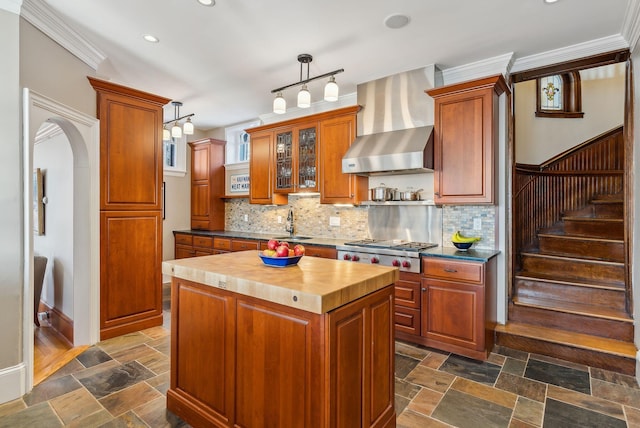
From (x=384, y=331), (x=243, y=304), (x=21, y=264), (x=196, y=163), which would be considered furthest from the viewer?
(x=196, y=163)

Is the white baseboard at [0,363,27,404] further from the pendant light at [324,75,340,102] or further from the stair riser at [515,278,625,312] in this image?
the stair riser at [515,278,625,312]

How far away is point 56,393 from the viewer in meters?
2.40

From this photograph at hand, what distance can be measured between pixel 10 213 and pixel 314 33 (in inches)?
106

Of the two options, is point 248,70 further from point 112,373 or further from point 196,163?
point 112,373

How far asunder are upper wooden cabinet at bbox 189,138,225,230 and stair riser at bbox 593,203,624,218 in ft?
18.1

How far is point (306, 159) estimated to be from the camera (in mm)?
4461

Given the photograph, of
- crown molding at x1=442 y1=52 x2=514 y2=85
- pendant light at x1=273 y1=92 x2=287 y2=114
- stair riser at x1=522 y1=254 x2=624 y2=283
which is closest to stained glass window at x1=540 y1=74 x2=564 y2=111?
crown molding at x1=442 y1=52 x2=514 y2=85

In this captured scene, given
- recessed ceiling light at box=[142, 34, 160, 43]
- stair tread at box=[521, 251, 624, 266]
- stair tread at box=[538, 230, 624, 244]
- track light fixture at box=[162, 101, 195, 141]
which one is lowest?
stair tread at box=[521, 251, 624, 266]

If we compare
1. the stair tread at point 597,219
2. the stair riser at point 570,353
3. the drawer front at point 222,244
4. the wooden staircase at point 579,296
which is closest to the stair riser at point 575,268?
the wooden staircase at point 579,296

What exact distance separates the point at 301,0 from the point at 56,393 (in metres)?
3.34

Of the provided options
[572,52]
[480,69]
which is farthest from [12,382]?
[572,52]

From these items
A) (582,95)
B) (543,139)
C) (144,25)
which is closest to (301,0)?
(144,25)

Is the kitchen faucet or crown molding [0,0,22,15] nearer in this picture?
crown molding [0,0,22,15]

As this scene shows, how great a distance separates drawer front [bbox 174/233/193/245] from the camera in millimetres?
5562
